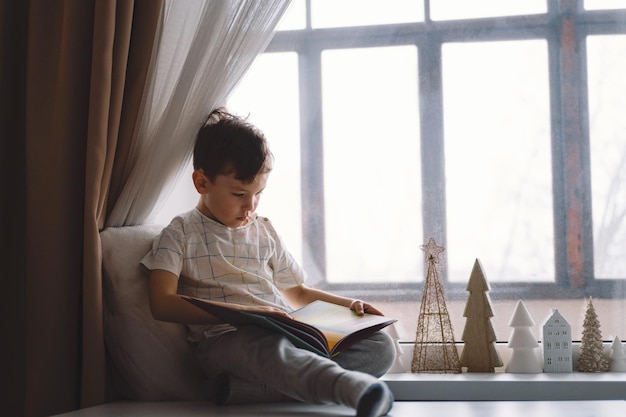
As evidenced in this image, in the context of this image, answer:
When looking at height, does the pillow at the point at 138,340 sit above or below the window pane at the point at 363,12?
below

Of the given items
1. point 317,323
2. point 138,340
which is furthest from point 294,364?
point 138,340

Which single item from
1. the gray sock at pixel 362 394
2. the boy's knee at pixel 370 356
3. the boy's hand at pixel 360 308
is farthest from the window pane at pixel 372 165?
the gray sock at pixel 362 394

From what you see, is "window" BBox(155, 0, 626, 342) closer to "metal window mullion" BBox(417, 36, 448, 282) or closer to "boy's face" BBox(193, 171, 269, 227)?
"metal window mullion" BBox(417, 36, 448, 282)

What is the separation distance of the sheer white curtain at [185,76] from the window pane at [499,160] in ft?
2.05

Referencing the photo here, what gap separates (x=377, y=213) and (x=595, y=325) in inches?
25.7

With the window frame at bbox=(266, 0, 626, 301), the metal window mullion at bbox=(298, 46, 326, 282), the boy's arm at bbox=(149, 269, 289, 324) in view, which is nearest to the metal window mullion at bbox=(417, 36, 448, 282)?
the window frame at bbox=(266, 0, 626, 301)

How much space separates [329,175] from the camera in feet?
7.06

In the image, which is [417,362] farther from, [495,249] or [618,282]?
[618,282]

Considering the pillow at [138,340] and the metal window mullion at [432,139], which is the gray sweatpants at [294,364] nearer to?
the pillow at [138,340]

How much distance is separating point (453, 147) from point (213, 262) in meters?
0.80

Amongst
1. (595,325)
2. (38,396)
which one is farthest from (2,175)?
(595,325)

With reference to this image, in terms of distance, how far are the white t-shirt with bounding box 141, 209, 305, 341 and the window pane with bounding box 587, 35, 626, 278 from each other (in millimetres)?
901

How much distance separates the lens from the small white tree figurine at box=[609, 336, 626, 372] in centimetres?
187

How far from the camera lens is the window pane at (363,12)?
2.11 metres
